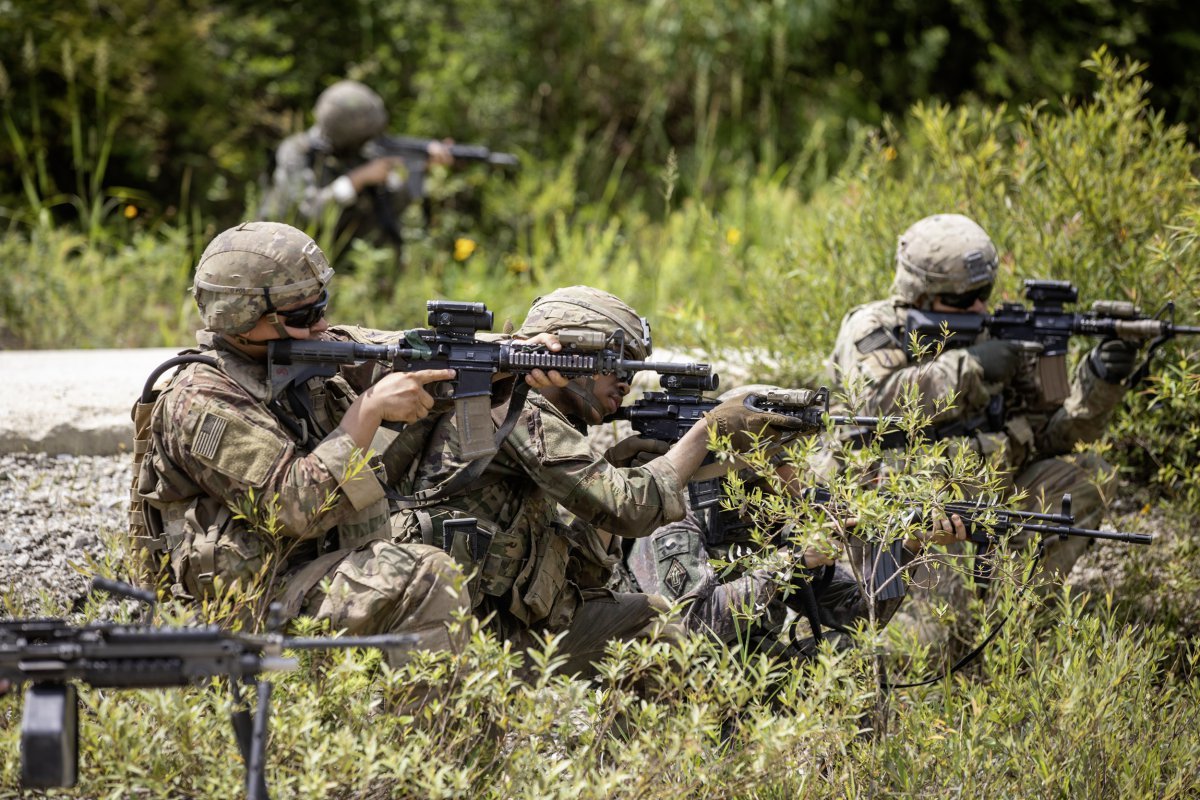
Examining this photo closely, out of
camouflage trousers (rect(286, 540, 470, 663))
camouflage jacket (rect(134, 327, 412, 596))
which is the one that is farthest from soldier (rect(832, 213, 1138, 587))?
camouflage jacket (rect(134, 327, 412, 596))

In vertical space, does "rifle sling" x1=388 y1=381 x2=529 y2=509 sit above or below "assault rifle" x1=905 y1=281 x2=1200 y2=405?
below

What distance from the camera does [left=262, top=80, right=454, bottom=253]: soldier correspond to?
8.49 m

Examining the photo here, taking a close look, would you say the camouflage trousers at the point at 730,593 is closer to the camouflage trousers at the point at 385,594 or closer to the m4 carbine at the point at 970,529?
the m4 carbine at the point at 970,529

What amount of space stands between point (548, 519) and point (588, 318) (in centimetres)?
65

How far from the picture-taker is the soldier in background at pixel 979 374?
16.9 ft

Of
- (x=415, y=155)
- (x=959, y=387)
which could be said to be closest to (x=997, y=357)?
(x=959, y=387)

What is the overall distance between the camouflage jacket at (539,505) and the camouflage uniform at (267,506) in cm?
28

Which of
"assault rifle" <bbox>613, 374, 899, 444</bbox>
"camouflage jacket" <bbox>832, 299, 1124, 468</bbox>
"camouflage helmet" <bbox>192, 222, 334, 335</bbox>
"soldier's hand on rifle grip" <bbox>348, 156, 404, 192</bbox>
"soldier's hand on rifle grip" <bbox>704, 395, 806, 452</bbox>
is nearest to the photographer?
"camouflage helmet" <bbox>192, 222, 334, 335</bbox>

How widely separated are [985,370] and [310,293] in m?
2.79

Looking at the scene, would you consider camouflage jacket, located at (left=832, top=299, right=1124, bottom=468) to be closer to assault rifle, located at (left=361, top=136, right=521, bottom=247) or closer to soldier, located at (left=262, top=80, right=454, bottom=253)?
soldier, located at (left=262, top=80, right=454, bottom=253)

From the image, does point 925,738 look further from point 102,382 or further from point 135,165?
point 135,165

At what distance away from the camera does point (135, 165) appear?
9.49m

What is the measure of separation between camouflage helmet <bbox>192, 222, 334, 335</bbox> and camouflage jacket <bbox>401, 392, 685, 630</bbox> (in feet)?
2.09

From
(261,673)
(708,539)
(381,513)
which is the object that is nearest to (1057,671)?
(708,539)
